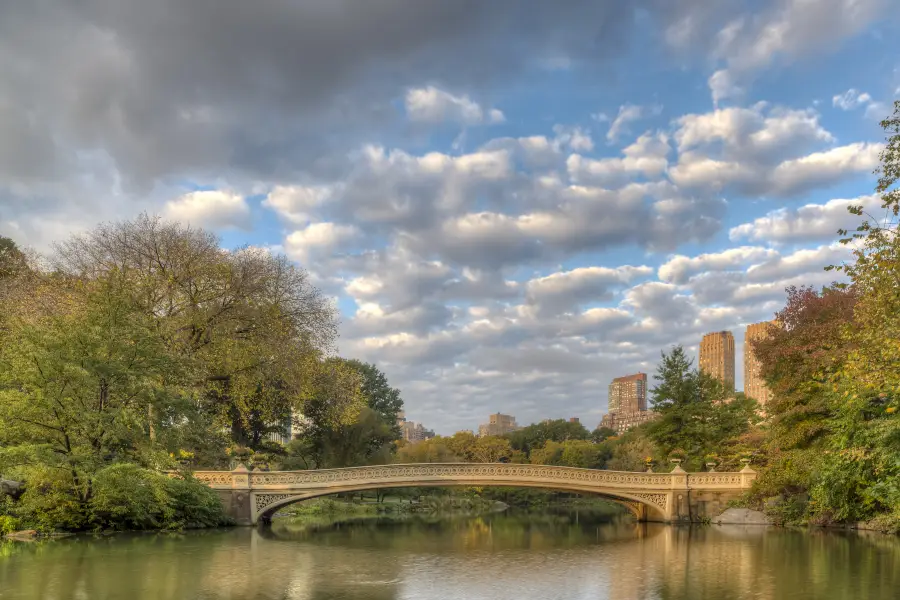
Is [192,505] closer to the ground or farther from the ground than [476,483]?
closer to the ground

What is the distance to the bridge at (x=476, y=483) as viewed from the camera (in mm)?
32094

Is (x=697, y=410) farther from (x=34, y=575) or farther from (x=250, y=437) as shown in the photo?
(x=34, y=575)

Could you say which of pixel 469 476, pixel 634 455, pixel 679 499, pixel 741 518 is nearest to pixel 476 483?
pixel 469 476

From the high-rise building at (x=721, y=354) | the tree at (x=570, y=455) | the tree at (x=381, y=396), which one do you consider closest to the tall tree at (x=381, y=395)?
the tree at (x=381, y=396)

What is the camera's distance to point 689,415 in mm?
41250

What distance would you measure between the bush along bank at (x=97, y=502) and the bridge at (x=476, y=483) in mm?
4556

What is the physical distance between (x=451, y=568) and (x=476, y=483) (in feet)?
47.0

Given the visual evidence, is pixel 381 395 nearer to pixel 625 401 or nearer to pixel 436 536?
pixel 436 536

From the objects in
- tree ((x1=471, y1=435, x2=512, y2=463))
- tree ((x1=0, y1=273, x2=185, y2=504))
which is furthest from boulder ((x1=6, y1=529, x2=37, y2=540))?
tree ((x1=471, y1=435, x2=512, y2=463))

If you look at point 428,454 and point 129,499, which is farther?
point 428,454

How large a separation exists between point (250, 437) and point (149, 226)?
17.4 m

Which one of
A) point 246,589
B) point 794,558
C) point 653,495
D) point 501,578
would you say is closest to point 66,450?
point 246,589

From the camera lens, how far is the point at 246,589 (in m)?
14.3

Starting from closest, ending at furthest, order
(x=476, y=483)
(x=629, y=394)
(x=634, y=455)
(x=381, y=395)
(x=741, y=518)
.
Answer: (x=476, y=483) → (x=741, y=518) → (x=634, y=455) → (x=381, y=395) → (x=629, y=394)
